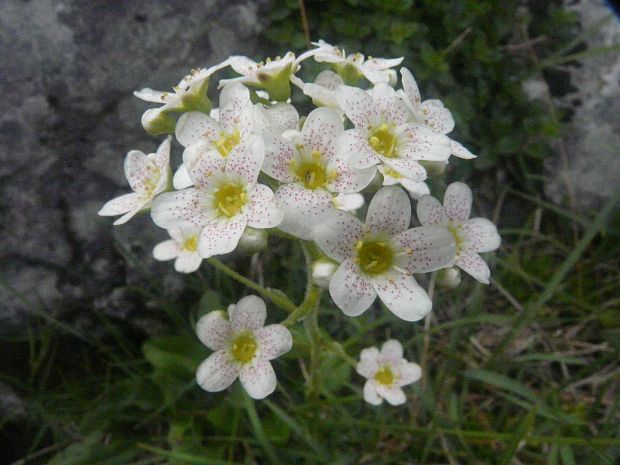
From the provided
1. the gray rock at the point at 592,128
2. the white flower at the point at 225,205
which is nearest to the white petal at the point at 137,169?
the white flower at the point at 225,205

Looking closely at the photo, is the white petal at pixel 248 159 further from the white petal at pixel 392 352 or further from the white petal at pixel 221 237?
the white petal at pixel 392 352

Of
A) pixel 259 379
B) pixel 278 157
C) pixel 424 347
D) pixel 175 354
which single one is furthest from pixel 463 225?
pixel 175 354

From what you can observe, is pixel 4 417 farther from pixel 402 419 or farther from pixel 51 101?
pixel 402 419

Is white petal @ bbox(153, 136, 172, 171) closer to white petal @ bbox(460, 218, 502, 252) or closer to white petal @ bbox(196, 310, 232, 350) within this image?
white petal @ bbox(196, 310, 232, 350)

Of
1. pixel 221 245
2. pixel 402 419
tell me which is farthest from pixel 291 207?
pixel 402 419

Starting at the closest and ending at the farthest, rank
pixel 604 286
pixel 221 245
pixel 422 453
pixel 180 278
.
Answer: pixel 221 245 < pixel 422 453 < pixel 180 278 < pixel 604 286

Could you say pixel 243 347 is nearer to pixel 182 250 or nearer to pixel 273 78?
pixel 182 250
